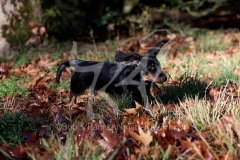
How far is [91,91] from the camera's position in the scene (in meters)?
4.16

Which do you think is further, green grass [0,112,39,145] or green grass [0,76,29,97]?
green grass [0,76,29,97]

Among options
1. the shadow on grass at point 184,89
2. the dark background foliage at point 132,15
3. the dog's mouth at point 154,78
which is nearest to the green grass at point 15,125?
the dog's mouth at point 154,78

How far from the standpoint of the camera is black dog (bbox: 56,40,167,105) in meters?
3.70

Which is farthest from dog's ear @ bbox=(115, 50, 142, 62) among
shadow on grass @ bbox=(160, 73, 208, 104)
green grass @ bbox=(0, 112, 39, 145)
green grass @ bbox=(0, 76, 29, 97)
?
green grass @ bbox=(0, 76, 29, 97)

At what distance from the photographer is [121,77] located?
388 cm

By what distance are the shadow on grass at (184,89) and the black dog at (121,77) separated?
26cm

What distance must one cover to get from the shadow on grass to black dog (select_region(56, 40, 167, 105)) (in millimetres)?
265

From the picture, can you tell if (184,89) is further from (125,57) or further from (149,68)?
(125,57)

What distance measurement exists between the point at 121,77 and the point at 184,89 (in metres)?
0.68

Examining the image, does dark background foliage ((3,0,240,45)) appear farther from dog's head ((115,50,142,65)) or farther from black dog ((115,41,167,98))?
dog's head ((115,50,142,65))

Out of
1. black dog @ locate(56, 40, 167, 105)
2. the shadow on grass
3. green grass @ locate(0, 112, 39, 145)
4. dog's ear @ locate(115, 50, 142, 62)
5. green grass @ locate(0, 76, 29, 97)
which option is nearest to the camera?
green grass @ locate(0, 112, 39, 145)

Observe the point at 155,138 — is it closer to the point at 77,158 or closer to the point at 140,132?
the point at 140,132

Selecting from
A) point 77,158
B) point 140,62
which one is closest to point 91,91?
point 140,62

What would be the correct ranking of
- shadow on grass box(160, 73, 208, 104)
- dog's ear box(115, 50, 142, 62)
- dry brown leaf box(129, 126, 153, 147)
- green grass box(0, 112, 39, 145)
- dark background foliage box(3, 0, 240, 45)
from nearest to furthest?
dry brown leaf box(129, 126, 153, 147), green grass box(0, 112, 39, 145), dog's ear box(115, 50, 142, 62), shadow on grass box(160, 73, 208, 104), dark background foliage box(3, 0, 240, 45)
